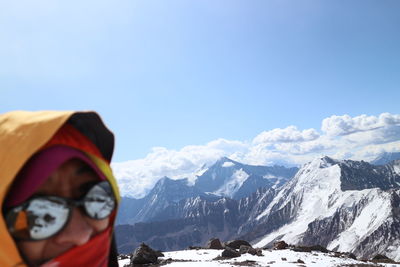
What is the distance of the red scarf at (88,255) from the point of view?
171 cm

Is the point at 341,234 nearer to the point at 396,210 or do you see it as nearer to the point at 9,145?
the point at 396,210

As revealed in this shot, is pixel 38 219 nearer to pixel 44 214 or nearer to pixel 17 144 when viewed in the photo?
pixel 44 214

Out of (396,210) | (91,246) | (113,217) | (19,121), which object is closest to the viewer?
(19,121)

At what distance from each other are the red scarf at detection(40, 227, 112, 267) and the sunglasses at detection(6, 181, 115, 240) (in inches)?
5.4

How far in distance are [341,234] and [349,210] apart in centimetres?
1864

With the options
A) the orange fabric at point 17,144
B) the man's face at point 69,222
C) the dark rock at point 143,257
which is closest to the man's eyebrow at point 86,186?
the man's face at point 69,222

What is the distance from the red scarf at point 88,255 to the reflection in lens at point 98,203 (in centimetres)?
13

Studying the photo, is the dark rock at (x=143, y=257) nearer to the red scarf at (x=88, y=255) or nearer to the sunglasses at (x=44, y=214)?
the red scarf at (x=88, y=255)

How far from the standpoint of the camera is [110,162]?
2215 mm

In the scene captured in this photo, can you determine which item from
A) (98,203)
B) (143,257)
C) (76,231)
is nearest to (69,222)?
(76,231)

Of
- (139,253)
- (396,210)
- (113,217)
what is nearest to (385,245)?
(396,210)

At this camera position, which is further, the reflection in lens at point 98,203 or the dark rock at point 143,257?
the dark rock at point 143,257

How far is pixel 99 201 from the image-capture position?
1.94 meters

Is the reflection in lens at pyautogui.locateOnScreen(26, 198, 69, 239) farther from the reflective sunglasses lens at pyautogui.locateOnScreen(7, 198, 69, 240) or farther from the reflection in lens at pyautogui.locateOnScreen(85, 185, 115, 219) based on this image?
the reflection in lens at pyautogui.locateOnScreen(85, 185, 115, 219)
